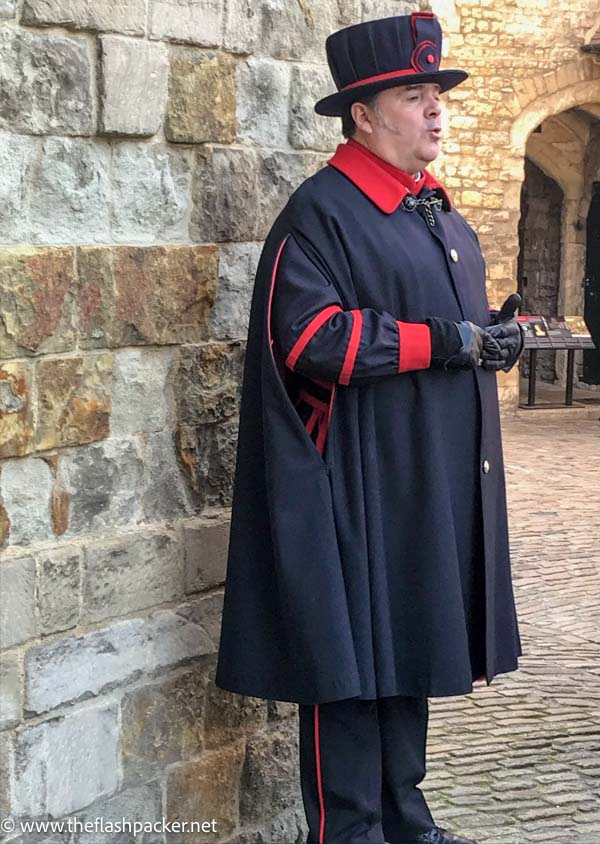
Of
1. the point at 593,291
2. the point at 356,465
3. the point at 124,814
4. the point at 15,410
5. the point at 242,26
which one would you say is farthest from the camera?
the point at 593,291

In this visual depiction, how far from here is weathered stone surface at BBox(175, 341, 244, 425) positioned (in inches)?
130

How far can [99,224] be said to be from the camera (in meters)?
3.03

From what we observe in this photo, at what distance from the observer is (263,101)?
3.43 metres

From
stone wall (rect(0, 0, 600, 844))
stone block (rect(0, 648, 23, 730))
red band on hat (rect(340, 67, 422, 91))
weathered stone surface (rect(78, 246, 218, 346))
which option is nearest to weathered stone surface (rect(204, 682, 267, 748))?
stone wall (rect(0, 0, 600, 844))

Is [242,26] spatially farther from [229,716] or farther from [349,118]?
[229,716]

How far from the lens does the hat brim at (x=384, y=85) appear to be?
299 cm

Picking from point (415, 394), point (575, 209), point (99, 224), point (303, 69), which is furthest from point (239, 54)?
point (575, 209)

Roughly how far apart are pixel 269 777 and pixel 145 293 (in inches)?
51.9

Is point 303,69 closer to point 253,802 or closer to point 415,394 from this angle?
point 415,394

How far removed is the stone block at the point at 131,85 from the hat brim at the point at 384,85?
1.19 feet

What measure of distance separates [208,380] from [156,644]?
631 mm

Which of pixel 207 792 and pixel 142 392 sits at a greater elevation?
pixel 142 392

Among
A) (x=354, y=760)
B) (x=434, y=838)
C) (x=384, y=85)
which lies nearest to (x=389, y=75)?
(x=384, y=85)

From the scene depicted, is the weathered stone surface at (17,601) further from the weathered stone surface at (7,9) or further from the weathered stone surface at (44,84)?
the weathered stone surface at (7,9)
